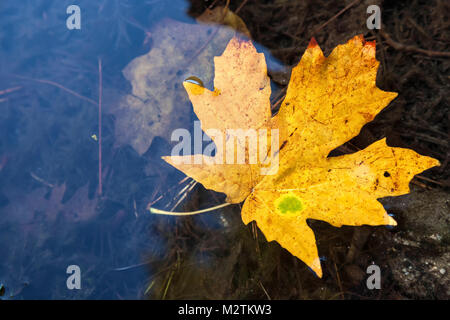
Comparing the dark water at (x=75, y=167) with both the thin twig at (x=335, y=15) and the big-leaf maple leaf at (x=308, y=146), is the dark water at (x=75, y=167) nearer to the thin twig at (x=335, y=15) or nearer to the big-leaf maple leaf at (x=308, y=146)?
the big-leaf maple leaf at (x=308, y=146)

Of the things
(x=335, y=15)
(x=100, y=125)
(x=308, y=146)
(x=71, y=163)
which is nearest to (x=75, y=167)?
(x=71, y=163)

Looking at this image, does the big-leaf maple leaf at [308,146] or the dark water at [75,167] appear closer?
the big-leaf maple leaf at [308,146]

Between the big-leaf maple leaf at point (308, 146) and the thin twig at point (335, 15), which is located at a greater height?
the thin twig at point (335, 15)

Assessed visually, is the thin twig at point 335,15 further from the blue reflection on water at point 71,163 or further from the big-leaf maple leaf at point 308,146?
the blue reflection on water at point 71,163

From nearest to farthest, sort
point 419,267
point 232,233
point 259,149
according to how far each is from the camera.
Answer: point 259,149
point 419,267
point 232,233

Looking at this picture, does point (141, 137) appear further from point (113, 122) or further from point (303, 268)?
point (303, 268)

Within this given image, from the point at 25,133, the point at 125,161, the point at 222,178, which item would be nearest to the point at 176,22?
the point at 125,161

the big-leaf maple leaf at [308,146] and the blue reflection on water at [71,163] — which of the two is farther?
the blue reflection on water at [71,163]

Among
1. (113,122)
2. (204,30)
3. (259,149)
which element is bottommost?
(259,149)

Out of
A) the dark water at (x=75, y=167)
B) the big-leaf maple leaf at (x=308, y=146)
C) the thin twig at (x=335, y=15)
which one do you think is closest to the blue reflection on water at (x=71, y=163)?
the dark water at (x=75, y=167)

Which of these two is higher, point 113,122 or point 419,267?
point 113,122
